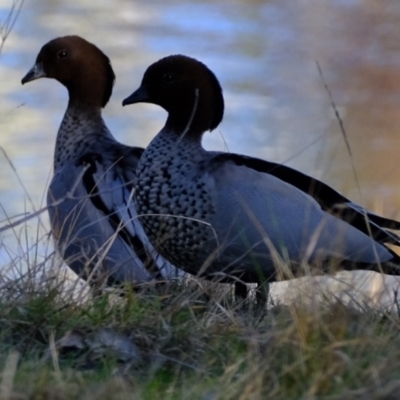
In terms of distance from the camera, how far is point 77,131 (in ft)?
18.5

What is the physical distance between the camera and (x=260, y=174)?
4.12m

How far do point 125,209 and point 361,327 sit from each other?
213 cm

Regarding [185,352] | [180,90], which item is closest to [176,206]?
[180,90]

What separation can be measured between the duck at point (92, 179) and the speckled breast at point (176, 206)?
0.11m

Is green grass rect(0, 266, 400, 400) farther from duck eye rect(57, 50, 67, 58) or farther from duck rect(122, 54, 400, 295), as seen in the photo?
duck eye rect(57, 50, 67, 58)

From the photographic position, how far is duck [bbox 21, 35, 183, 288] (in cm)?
445

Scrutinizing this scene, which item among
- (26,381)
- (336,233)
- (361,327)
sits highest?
(336,233)

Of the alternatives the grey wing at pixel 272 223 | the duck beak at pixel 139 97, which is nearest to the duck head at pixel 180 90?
the duck beak at pixel 139 97

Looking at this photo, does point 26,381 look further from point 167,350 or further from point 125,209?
point 125,209

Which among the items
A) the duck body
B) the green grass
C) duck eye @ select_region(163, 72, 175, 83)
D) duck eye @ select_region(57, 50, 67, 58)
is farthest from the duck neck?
the green grass

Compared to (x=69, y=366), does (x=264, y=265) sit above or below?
above

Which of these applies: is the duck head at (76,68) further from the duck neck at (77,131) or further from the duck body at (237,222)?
the duck body at (237,222)

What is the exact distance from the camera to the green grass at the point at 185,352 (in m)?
2.46

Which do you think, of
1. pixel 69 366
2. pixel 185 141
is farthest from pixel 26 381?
pixel 185 141
